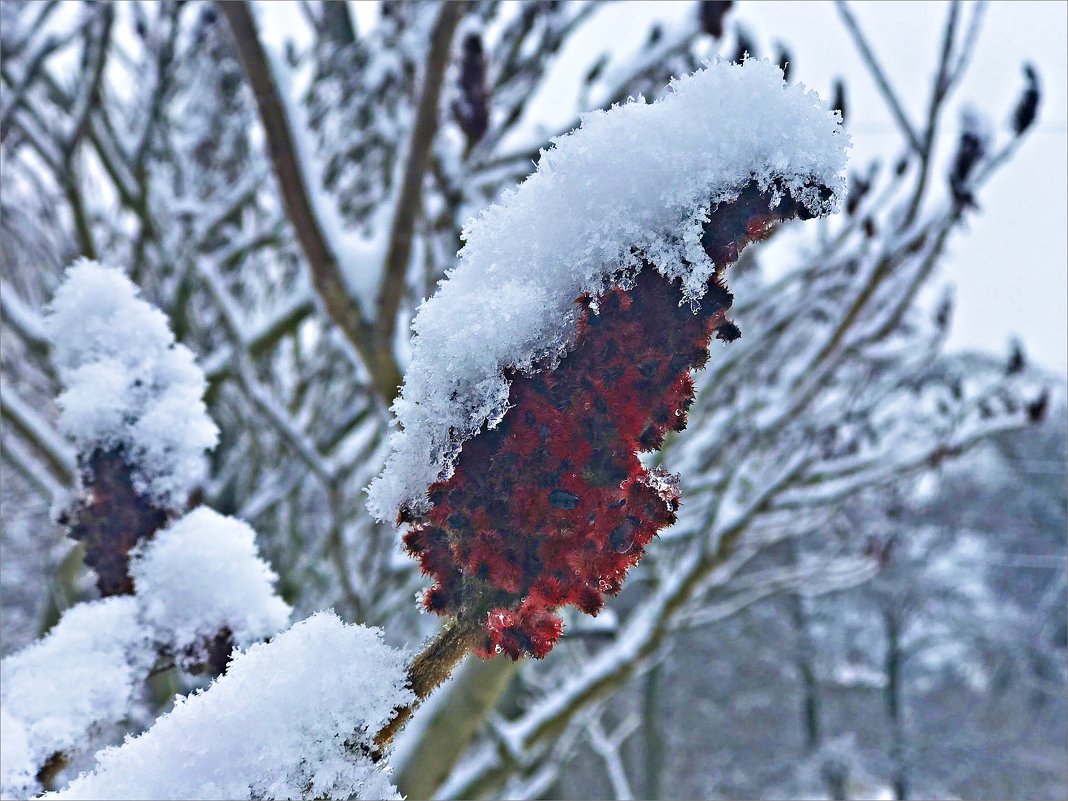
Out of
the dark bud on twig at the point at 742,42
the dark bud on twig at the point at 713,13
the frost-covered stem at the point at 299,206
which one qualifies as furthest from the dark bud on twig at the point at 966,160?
the frost-covered stem at the point at 299,206

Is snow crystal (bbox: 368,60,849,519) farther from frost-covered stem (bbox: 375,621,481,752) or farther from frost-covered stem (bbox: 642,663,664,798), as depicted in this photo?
frost-covered stem (bbox: 642,663,664,798)

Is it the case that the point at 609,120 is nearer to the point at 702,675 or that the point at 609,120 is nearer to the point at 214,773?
the point at 214,773

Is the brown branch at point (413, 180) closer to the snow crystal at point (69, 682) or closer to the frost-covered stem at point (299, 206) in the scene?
the frost-covered stem at point (299, 206)

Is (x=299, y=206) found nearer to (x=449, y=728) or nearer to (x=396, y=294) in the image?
(x=396, y=294)

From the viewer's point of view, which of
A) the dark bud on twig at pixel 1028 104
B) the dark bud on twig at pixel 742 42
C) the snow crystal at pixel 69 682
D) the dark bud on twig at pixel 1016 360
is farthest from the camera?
the dark bud on twig at pixel 1016 360

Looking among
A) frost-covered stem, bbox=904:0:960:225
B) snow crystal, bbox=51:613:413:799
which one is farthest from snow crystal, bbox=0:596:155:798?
frost-covered stem, bbox=904:0:960:225
